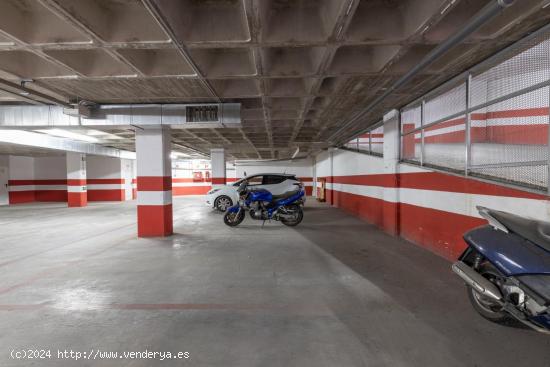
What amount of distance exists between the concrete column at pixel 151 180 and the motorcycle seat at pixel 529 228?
5.89 metres

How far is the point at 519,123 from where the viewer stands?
9.70 ft

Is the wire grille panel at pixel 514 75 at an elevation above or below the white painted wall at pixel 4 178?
above

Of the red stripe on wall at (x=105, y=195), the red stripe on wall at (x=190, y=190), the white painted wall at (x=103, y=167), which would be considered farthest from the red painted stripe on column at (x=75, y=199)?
the red stripe on wall at (x=190, y=190)

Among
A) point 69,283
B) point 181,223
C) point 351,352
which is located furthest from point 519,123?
point 181,223

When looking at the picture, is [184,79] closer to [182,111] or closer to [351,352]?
[182,111]

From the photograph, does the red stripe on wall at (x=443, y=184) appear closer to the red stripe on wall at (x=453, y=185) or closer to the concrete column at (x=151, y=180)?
the red stripe on wall at (x=453, y=185)

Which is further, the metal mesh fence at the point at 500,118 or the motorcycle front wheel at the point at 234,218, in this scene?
the motorcycle front wheel at the point at 234,218

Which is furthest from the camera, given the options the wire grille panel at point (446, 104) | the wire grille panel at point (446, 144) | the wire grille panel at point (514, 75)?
the wire grille panel at point (446, 144)

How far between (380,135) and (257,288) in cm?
560

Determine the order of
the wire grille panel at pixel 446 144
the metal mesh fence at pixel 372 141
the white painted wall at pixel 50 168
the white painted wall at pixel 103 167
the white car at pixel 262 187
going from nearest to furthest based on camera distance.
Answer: the wire grille panel at pixel 446 144 < the metal mesh fence at pixel 372 141 < the white car at pixel 262 187 < the white painted wall at pixel 103 167 < the white painted wall at pixel 50 168

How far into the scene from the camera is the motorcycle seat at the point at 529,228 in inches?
77.5

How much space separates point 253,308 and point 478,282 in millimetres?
1983

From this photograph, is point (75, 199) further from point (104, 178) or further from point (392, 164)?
point (392, 164)

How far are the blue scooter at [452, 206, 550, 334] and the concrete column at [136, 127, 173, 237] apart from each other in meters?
Answer: 5.65
